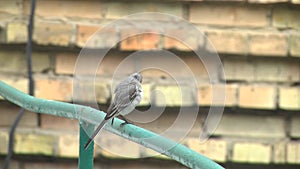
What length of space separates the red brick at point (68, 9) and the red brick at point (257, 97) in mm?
608

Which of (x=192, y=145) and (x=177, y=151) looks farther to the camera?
(x=192, y=145)

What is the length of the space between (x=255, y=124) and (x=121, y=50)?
23.0 inches

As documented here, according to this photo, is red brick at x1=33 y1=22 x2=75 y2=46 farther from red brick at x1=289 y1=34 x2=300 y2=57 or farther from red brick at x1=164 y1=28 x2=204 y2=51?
red brick at x1=289 y1=34 x2=300 y2=57

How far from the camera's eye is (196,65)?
258 cm

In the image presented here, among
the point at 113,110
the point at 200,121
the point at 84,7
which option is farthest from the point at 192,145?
the point at 113,110

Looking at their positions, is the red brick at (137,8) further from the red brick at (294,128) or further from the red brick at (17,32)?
the red brick at (294,128)

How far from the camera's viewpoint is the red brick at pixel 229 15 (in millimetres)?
2539

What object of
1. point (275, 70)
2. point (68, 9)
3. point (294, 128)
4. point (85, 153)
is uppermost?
point (68, 9)

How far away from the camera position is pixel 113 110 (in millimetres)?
1648

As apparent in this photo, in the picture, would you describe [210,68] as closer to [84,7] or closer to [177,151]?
[84,7]

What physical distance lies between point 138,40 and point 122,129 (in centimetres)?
102

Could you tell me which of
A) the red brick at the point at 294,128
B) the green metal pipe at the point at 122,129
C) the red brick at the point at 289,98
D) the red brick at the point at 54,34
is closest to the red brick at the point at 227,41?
the red brick at the point at 289,98

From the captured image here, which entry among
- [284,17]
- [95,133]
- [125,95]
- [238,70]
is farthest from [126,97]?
[284,17]

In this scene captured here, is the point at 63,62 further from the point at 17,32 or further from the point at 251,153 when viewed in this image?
the point at 251,153
